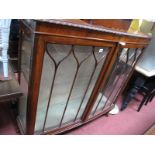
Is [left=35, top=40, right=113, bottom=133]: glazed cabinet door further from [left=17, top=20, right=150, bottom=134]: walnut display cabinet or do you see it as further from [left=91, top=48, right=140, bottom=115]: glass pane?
[left=91, top=48, right=140, bottom=115]: glass pane

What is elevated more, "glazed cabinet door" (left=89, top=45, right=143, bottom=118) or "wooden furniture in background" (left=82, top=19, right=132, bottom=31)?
"wooden furniture in background" (left=82, top=19, right=132, bottom=31)

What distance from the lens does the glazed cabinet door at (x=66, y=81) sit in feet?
2.72

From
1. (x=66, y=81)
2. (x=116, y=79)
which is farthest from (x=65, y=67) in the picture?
(x=116, y=79)

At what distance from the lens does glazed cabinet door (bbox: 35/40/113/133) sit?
0.83 meters

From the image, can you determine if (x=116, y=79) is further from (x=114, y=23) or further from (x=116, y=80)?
(x=114, y=23)

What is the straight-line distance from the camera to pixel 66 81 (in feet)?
3.38

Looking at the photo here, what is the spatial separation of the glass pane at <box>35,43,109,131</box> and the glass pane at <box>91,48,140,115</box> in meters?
0.23

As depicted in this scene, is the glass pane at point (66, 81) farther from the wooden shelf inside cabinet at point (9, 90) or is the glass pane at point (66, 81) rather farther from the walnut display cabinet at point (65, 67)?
the wooden shelf inside cabinet at point (9, 90)

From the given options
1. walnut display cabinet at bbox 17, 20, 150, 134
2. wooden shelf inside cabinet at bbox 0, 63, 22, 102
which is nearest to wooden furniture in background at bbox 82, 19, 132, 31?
walnut display cabinet at bbox 17, 20, 150, 134

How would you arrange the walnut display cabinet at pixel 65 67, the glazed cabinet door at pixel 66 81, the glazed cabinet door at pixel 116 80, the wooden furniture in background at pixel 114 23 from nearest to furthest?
the walnut display cabinet at pixel 65 67 → the glazed cabinet door at pixel 66 81 → the wooden furniture in background at pixel 114 23 → the glazed cabinet door at pixel 116 80

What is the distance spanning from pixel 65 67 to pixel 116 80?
2.47 feet

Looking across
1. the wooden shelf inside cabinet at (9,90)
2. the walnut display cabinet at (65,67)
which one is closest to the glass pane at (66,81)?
the walnut display cabinet at (65,67)

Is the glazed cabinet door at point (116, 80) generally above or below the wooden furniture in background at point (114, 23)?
below
